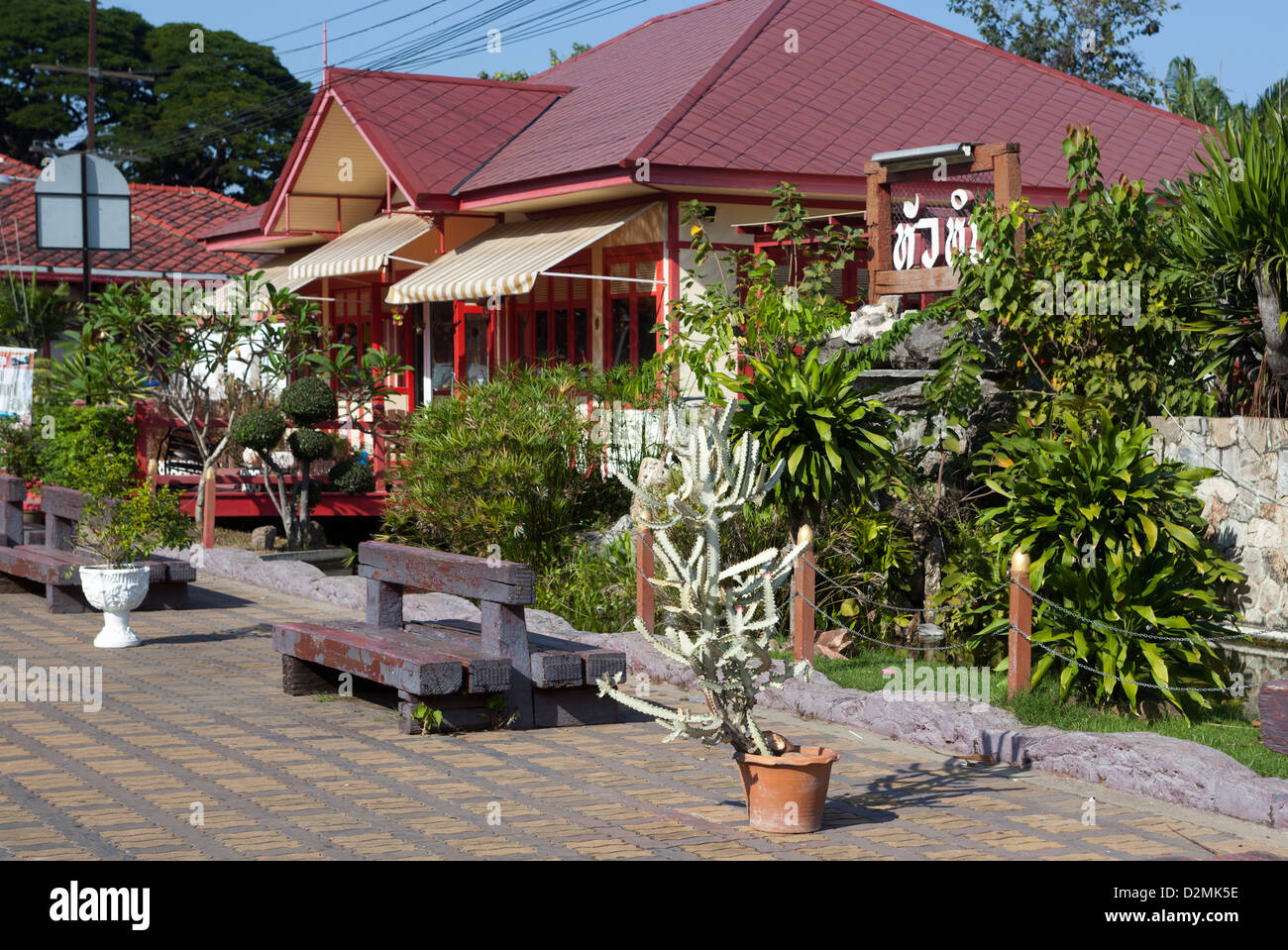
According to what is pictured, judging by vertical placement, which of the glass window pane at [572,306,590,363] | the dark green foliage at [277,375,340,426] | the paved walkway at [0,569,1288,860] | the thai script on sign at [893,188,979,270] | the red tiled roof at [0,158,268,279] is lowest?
the paved walkway at [0,569,1288,860]

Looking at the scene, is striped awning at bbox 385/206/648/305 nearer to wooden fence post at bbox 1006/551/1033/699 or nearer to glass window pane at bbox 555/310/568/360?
glass window pane at bbox 555/310/568/360

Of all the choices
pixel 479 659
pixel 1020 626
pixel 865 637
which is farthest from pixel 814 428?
pixel 479 659

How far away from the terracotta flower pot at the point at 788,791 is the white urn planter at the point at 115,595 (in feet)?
20.6

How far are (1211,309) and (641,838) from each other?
622cm

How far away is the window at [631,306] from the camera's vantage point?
1803 cm

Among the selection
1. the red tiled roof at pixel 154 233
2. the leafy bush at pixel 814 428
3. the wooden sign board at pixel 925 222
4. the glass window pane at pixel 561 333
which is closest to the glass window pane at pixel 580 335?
the glass window pane at pixel 561 333

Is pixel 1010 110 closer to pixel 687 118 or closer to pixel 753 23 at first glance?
pixel 753 23

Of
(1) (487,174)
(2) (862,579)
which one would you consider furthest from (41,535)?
(2) (862,579)

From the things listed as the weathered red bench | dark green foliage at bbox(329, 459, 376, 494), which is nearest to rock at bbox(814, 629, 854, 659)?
the weathered red bench

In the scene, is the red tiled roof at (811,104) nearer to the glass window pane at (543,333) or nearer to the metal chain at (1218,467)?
the glass window pane at (543,333)

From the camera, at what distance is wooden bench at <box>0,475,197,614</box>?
12.5 metres

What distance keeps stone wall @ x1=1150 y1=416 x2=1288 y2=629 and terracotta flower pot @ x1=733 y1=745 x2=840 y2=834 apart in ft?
14.1

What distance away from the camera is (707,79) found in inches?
738

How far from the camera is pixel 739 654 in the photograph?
20.4ft
